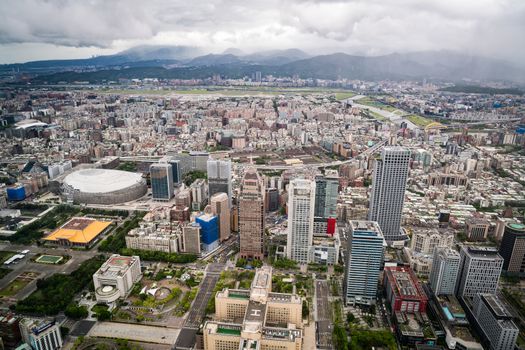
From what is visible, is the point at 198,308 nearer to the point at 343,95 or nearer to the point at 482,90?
the point at 482,90

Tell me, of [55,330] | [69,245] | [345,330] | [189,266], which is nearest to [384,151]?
[345,330]

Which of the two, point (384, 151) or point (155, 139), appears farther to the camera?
point (155, 139)

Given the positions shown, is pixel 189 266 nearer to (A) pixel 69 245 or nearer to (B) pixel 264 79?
(A) pixel 69 245

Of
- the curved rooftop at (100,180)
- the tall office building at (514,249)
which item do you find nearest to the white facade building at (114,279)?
the curved rooftop at (100,180)

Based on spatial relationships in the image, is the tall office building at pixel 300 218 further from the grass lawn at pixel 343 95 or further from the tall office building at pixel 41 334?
the grass lawn at pixel 343 95

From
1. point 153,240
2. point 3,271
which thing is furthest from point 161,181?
point 3,271
